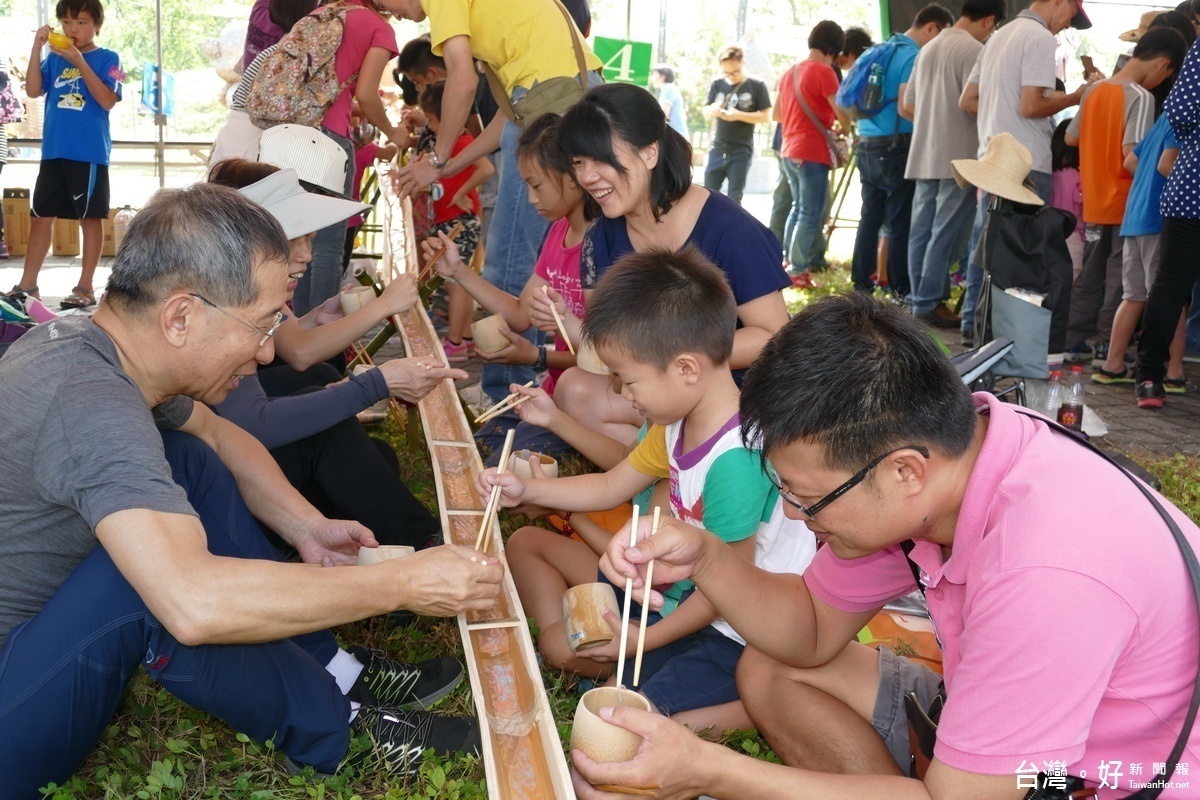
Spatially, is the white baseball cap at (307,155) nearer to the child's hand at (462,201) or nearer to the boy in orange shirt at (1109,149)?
the child's hand at (462,201)

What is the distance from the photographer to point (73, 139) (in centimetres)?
818

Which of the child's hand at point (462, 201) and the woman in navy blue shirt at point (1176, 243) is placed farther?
the child's hand at point (462, 201)

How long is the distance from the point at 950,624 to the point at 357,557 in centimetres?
170

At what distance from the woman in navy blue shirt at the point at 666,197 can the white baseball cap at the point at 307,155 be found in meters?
1.49

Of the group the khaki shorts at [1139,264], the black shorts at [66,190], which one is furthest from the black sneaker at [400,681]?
the black shorts at [66,190]

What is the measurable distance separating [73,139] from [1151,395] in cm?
785

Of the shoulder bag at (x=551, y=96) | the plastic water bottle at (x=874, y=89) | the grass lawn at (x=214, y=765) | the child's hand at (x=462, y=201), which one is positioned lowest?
the grass lawn at (x=214, y=765)

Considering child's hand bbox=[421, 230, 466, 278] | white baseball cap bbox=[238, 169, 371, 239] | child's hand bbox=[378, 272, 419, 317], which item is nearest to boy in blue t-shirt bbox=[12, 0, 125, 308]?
child's hand bbox=[421, 230, 466, 278]

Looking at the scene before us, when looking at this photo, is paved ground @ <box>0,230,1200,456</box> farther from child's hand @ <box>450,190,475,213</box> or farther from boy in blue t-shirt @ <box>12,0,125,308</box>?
boy in blue t-shirt @ <box>12,0,125,308</box>

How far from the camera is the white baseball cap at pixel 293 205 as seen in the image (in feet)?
11.4

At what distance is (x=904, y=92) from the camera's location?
28.9 ft

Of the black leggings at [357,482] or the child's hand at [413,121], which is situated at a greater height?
the child's hand at [413,121]

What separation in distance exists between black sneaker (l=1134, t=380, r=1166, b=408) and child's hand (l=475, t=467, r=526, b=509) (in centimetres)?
476

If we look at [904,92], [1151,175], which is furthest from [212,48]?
[1151,175]
